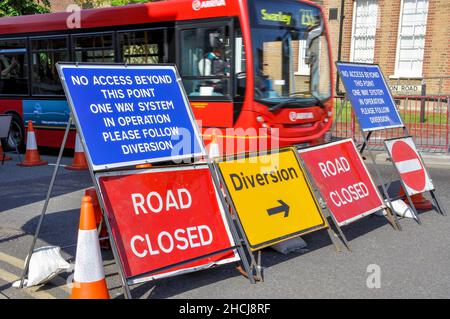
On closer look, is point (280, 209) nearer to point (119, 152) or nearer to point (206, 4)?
point (119, 152)

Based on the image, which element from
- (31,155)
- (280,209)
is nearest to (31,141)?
(31,155)

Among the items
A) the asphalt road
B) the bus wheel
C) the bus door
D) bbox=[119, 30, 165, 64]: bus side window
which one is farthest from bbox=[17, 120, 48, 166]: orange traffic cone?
the bus door

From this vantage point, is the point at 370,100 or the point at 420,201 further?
the point at 420,201

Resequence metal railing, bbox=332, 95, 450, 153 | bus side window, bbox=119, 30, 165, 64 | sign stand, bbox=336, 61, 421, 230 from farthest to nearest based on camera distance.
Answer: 1. metal railing, bbox=332, 95, 450, 153
2. bus side window, bbox=119, 30, 165, 64
3. sign stand, bbox=336, 61, 421, 230

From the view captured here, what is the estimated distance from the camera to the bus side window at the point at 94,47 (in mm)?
9734

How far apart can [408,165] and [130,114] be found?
3913mm

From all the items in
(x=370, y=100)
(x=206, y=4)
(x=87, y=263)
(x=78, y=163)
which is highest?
(x=206, y=4)

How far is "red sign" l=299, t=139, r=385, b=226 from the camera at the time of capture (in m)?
5.00

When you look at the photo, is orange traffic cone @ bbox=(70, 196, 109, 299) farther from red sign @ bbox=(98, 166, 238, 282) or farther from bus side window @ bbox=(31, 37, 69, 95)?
bus side window @ bbox=(31, 37, 69, 95)

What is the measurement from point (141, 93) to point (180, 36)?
467 cm

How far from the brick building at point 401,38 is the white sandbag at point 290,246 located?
13.1m

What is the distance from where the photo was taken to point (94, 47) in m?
9.99

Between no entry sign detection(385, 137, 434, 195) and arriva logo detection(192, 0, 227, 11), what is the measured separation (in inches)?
146
